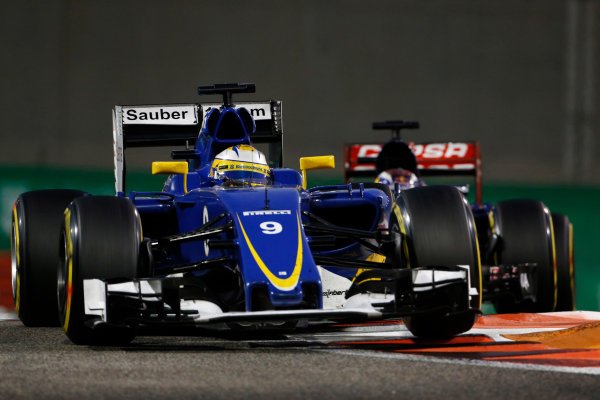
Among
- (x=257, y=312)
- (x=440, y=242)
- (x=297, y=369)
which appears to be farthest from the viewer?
(x=440, y=242)

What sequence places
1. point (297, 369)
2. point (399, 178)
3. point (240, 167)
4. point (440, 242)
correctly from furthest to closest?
point (399, 178) → point (240, 167) → point (440, 242) → point (297, 369)

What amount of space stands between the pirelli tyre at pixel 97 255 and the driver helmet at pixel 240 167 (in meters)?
1.66

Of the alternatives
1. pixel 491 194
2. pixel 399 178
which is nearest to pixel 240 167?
pixel 399 178

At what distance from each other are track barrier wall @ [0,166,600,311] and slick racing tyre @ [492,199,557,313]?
3.94m

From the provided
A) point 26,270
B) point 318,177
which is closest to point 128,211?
point 26,270

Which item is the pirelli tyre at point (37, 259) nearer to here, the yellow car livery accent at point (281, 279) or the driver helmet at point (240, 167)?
the driver helmet at point (240, 167)

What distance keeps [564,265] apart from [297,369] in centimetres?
514

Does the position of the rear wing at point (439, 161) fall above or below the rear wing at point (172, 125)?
below

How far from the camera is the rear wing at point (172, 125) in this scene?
8844mm

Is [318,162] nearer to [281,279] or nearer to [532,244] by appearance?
[281,279]

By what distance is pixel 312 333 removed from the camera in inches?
261

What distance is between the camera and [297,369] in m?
4.57

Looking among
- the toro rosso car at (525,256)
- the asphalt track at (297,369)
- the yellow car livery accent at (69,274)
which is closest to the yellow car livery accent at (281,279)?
the asphalt track at (297,369)

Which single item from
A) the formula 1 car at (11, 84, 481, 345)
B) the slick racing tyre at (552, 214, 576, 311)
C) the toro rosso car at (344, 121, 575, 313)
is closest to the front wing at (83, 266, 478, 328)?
the formula 1 car at (11, 84, 481, 345)
